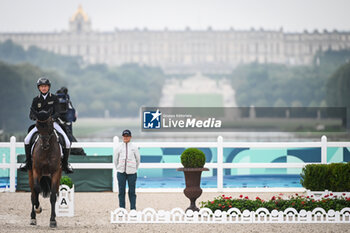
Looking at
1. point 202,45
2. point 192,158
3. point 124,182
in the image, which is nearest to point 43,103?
point 124,182

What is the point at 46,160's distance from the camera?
37.2ft

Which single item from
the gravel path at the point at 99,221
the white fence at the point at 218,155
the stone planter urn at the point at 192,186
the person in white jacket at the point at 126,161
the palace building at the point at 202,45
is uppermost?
the palace building at the point at 202,45

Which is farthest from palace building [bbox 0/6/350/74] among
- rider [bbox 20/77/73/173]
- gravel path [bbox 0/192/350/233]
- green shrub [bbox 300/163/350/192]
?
rider [bbox 20/77/73/173]

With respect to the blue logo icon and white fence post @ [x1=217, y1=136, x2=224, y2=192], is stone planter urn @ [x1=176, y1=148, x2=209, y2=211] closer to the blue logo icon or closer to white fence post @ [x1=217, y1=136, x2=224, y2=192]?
white fence post @ [x1=217, y1=136, x2=224, y2=192]

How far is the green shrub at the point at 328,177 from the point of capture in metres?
13.4

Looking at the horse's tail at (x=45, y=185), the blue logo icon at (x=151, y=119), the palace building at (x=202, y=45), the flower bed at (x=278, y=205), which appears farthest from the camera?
the palace building at (x=202, y=45)

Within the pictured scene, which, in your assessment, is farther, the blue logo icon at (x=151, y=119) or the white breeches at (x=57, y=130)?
the blue logo icon at (x=151, y=119)

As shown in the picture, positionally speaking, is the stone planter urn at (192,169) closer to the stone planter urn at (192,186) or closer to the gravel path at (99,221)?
the stone planter urn at (192,186)

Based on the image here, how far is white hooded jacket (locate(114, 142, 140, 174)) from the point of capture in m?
12.0

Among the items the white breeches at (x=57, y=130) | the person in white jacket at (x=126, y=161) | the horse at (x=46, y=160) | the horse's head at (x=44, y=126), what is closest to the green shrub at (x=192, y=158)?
the person in white jacket at (x=126, y=161)

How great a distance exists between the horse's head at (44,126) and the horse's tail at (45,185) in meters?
0.81

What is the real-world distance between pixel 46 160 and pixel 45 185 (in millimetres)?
706

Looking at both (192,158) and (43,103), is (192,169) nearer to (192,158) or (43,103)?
(192,158)

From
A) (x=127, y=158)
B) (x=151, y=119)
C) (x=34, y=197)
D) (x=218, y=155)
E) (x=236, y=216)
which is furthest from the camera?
(x=151, y=119)
